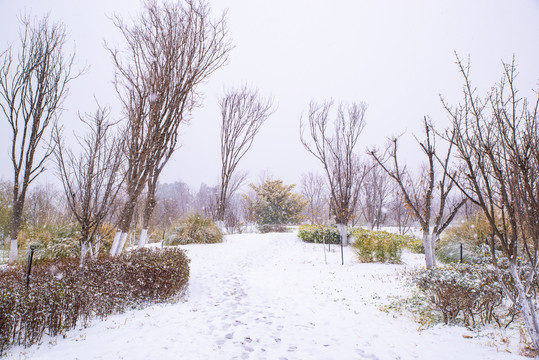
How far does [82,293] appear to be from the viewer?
3156mm

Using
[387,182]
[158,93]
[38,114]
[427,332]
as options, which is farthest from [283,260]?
[387,182]

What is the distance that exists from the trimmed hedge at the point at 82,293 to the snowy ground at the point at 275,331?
19 centimetres

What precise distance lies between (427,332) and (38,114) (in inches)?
422

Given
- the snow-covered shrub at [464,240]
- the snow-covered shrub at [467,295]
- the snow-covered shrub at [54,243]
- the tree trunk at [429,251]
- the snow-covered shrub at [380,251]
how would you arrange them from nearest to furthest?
the snow-covered shrub at [467,295] → the tree trunk at [429,251] → the snow-covered shrub at [54,243] → the snow-covered shrub at [464,240] → the snow-covered shrub at [380,251]

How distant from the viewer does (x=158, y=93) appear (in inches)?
215

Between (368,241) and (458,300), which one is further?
(368,241)

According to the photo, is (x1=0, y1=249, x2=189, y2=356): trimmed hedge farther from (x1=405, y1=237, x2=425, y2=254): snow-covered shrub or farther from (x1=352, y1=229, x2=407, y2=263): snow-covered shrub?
(x1=405, y1=237, x2=425, y2=254): snow-covered shrub

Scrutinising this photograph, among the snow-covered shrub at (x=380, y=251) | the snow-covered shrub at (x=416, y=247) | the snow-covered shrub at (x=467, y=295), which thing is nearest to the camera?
the snow-covered shrub at (x=467, y=295)

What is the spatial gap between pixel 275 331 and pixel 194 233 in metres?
8.31

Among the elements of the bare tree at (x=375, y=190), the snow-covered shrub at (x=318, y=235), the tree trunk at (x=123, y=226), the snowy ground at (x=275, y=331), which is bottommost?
the snowy ground at (x=275, y=331)

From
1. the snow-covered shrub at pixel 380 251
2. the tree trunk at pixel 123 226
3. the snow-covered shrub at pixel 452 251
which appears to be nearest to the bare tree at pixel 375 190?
the snow-covered shrub at pixel 452 251

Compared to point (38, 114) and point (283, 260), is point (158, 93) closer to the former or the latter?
point (38, 114)

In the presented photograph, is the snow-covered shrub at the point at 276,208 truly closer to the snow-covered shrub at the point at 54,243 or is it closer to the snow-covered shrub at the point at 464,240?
the snow-covered shrub at the point at 464,240

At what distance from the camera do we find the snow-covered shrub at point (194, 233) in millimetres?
10672
